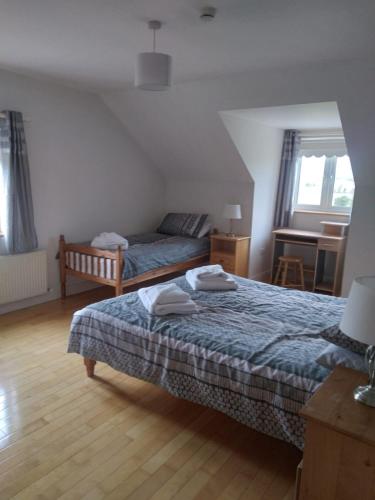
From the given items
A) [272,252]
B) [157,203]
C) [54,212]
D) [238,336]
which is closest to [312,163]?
[272,252]

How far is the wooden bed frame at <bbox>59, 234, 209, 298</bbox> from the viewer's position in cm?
365

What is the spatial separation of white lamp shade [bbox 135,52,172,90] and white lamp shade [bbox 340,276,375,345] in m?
1.71

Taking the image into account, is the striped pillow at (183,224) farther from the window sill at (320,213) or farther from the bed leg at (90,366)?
the bed leg at (90,366)

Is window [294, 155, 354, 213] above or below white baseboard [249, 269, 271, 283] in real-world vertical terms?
above

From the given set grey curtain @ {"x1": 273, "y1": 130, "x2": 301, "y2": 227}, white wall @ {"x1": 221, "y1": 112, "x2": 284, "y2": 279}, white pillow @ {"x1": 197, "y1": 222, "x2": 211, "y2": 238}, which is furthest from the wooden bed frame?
grey curtain @ {"x1": 273, "y1": 130, "x2": 301, "y2": 227}

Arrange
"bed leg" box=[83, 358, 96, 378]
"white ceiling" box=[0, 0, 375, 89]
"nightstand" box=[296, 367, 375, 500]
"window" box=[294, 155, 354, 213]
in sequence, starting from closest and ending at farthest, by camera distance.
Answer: "nightstand" box=[296, 367, 375, 500] < "white ceiling" box=[0, 0, 375, 89] < "bed leg" box=[83, 358, 96, 378] < "window" box=[294, 155, 354, 213]

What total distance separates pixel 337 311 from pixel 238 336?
34.0 inches

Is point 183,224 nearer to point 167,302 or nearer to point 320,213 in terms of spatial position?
point 320,213

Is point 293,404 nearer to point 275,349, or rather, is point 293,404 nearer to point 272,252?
point 275,349

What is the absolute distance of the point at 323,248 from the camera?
4.43 meters

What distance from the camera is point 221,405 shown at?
6.27ft

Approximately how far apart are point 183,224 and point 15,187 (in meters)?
2.20

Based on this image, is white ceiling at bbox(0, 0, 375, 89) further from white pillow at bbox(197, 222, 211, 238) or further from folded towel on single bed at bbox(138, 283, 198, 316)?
white pillow at bbox(197, 222, 211, 238)

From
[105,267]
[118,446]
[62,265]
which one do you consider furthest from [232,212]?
[118,446]
